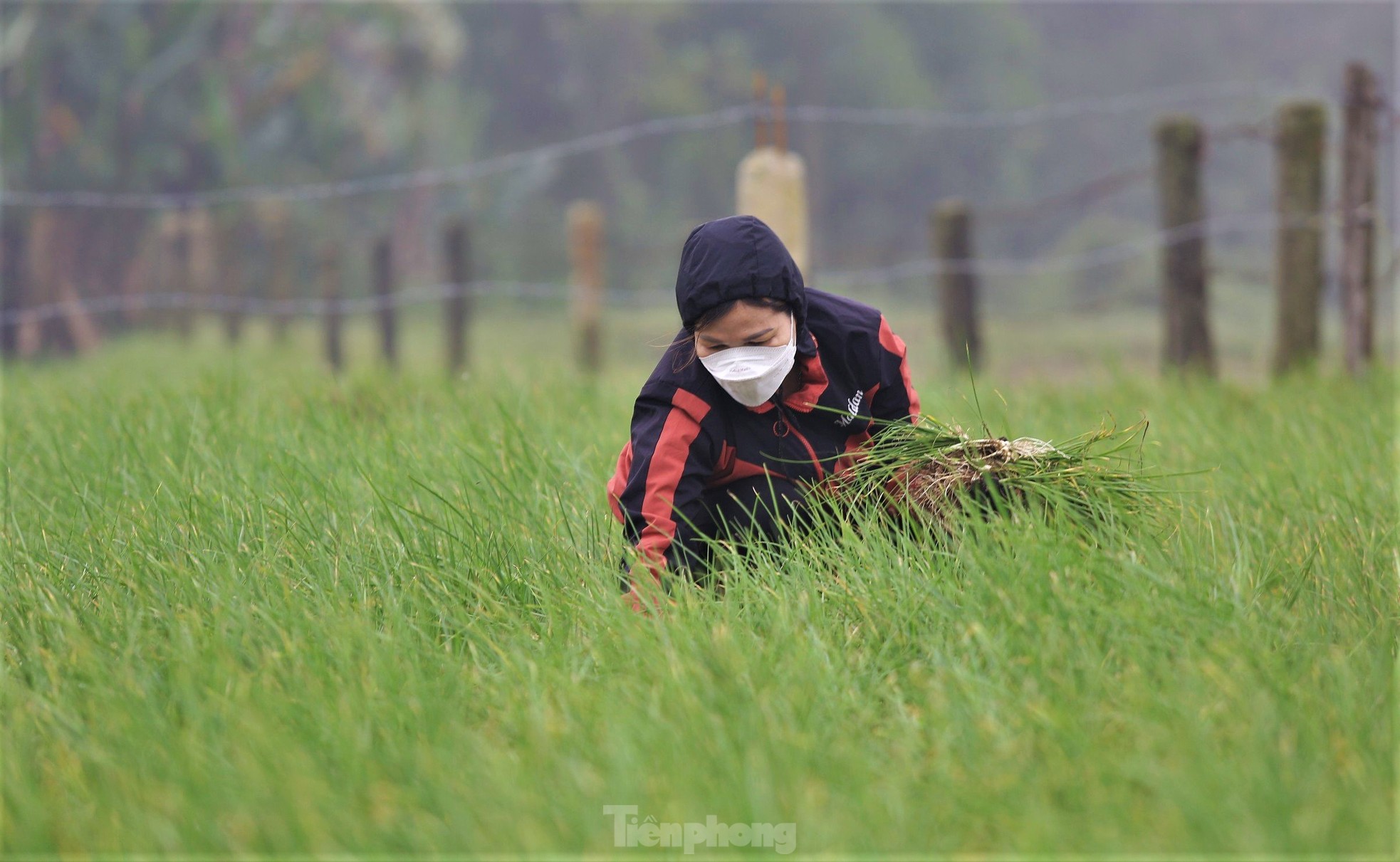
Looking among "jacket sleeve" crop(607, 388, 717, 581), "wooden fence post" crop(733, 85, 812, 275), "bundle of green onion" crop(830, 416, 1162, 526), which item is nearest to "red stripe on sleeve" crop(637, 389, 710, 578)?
"jacket sleeve" crop(607, 388, 717, 581)

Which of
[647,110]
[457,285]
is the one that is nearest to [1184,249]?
[457,285]

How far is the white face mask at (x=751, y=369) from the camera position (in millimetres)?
2555

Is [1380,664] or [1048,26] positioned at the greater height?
[1048,26]

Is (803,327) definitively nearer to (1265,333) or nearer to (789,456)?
(789,456)

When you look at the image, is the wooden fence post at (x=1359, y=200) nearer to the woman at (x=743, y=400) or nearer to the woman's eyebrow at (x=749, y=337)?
the woman at (x=743, y=400)

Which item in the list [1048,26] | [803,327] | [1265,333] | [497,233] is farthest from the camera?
[1048,26]

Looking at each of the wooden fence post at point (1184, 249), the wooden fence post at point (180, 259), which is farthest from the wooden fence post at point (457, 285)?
the wooden fence post at point (180, 259)

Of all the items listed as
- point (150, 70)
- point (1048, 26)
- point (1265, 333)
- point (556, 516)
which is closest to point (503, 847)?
point (556, 516)

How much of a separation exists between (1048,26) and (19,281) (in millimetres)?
39997

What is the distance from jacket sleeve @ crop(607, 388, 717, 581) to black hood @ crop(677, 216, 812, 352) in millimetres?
201

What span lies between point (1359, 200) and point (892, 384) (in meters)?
4.00

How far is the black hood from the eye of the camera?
2488 millimetres

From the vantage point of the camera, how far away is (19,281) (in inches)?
767

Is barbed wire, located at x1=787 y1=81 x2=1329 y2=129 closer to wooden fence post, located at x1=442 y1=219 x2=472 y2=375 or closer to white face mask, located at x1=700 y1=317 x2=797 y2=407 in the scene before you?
white face mask, located at x1=700 y1=317 x2=797 y2=407
